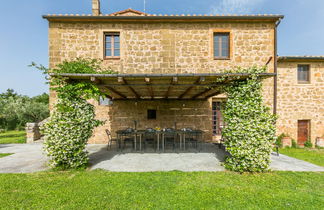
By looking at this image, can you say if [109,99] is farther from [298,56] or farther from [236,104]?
[298,56]

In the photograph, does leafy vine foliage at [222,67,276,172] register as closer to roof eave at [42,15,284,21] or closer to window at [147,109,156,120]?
window at [147,109,156,120]

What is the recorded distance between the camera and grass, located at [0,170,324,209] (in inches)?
96.0

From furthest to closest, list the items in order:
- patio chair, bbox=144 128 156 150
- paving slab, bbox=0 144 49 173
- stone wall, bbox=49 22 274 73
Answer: stone wall, bbox=49 22 274 73, patio chair, bbox=144 128 156 150, paving slab, bbox=0 144 49 173

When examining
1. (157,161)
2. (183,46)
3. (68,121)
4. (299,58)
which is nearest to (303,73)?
(299,58)

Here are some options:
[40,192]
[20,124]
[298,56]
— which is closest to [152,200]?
[40,192]

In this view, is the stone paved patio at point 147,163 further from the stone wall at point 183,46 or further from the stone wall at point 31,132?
the stone wall at point 183,46

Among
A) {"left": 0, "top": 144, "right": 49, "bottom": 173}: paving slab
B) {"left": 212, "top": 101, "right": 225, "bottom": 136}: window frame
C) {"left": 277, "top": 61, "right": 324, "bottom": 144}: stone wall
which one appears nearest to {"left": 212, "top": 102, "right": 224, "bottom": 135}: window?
{"left": 212, "top": 101, "right": 225, "bottom": 136}: window frame

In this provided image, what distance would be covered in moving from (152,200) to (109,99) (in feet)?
19.3

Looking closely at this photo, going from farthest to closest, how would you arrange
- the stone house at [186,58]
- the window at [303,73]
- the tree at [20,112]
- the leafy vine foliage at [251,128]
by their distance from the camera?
the tree at [20,112] < the window at [303,73] < the stone house at [186,58] < the leafy vine foliage at [251,128]

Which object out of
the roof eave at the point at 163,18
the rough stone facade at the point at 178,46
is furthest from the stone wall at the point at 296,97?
the roof eave at the point at 163,18

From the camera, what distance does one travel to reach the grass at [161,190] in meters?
2.44

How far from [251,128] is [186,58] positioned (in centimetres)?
480

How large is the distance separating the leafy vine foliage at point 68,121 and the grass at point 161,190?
407 mm

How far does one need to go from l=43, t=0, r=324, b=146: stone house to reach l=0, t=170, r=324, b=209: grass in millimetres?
4008
